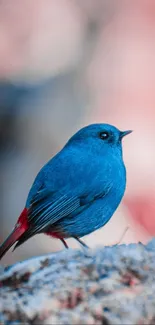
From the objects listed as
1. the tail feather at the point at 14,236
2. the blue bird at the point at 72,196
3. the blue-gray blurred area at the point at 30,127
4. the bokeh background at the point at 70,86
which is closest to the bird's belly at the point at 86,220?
the blue bird at the point at 72,196

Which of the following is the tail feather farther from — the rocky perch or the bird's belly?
the rocky perch

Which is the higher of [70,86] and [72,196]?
[70,86]

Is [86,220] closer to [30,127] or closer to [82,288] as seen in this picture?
[82,288]

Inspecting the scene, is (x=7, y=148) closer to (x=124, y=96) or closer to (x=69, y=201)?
(x=124, y=96)

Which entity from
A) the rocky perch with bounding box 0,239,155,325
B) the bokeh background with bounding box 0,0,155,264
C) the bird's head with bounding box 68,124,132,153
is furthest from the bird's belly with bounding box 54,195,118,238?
the bokeh background with bounding box 0,0,155,264

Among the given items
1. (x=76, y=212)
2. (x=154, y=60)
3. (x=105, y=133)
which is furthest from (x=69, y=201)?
(x=154, y=60)

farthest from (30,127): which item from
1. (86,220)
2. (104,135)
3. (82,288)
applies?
(82,288)
